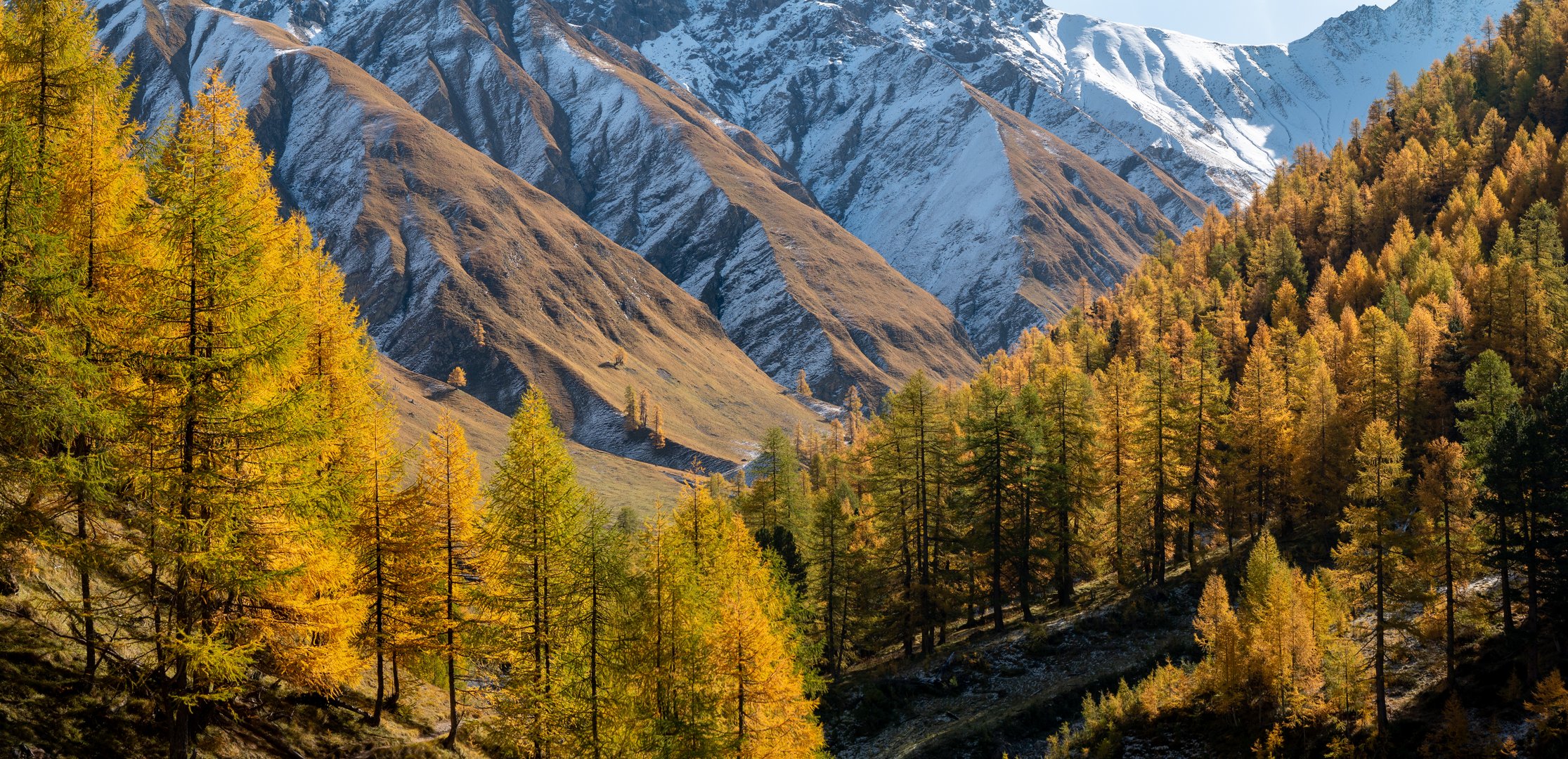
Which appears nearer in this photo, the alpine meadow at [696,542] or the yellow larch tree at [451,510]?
the alpine meadow at [696,542]

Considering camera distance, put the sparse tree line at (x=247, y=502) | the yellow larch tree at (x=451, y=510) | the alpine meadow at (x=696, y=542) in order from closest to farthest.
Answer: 1. the sparse tree line at (x=247, y=502)
2. the alpine meadow at (x=696, y=542)
3. the yellow larch tree at (x=451, y=510)

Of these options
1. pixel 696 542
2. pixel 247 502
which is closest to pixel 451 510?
pixel 247 502

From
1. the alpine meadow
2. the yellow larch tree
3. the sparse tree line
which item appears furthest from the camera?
the yellow larch tree

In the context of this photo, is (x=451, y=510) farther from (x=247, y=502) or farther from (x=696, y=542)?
(x=696, y=542)

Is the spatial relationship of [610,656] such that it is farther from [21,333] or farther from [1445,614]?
[1445,614]

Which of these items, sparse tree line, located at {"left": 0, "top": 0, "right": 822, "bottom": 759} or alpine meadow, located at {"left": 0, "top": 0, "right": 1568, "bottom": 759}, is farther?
alpine meadow, located at {"left": 0, "top": 0, "right": 1568, "bottom": 759}

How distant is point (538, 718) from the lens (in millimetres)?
25297

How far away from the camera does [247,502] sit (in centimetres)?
1695

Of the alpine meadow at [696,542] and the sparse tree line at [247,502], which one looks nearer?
the sparse tree line at [247,502]

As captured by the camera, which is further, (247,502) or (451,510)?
(451,510)

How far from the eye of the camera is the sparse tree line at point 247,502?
1675cm

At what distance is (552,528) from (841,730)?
2534 cm

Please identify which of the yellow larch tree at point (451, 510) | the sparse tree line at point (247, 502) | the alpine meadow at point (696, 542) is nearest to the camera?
the sparse tree line at point (247, 502)

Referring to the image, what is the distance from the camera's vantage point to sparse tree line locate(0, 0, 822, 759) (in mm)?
16750
